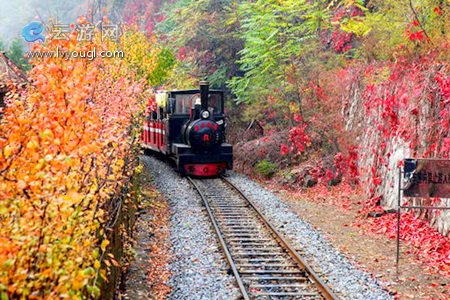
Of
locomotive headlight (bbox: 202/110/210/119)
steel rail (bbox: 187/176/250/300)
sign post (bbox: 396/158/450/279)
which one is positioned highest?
locomotive headlight (bbox: 202/110/210/119)

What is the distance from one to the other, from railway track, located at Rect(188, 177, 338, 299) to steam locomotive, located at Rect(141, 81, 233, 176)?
3.97m

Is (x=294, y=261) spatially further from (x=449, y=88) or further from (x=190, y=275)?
(x=449, y=88)

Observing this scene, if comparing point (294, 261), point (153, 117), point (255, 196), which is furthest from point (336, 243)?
point (153, 117)

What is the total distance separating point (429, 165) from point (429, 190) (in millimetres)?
440

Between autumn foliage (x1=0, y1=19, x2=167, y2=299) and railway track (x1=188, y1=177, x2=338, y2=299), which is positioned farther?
railway track (x1=188, y1=177, x2=338, y2=299)

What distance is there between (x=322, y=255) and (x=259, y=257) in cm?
123

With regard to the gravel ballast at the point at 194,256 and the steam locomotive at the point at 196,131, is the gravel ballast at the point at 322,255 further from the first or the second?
the steam locomotive at the point at 196,131

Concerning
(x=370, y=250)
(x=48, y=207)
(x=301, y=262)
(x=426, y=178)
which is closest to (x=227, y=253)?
(x=301, y=262)

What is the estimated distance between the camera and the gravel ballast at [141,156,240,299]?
7.75 meters

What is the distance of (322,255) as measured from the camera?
376 inches

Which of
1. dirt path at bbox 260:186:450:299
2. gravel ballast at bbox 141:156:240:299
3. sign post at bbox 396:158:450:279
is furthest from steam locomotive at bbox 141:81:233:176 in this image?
sign post at bbox 396:158:450:279

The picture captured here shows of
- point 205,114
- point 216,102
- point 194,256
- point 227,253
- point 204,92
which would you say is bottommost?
point 194,256

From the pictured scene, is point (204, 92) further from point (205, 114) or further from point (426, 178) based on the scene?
point (426, 178)

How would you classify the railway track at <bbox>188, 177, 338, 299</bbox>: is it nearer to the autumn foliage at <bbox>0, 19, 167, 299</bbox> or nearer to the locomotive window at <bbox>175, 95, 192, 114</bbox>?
the autumn foliage at <bbox>0, 19, 167, 299</bbox>
